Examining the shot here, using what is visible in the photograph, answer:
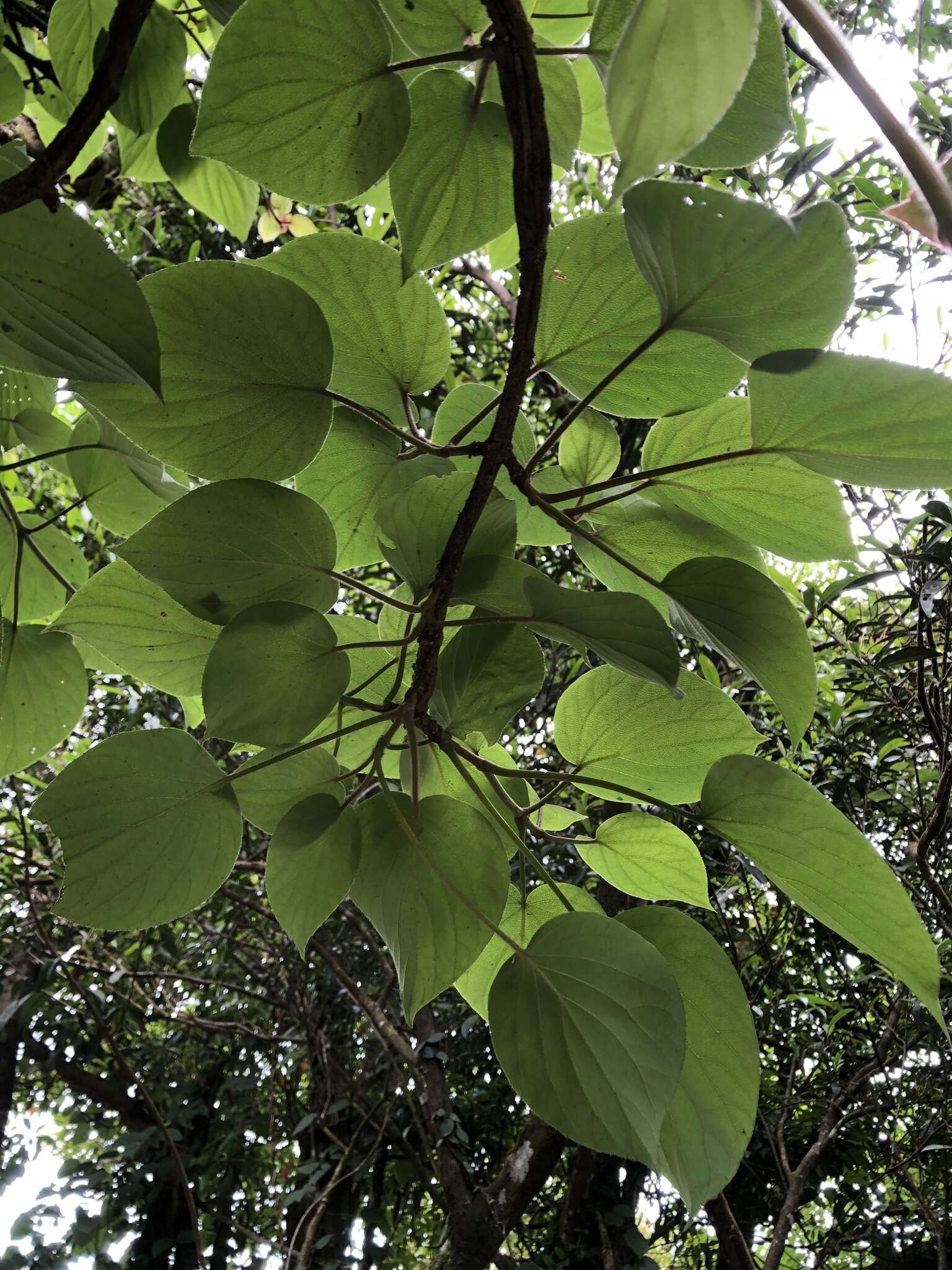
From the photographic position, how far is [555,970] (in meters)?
0.21

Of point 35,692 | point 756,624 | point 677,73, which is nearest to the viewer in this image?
point 677,73

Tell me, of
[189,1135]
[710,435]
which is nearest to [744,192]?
Result: [710,435]

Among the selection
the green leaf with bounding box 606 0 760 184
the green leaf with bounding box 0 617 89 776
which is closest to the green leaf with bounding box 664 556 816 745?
the green leaf with bounding box 606 0 760 184

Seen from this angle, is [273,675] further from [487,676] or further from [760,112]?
[760,112]

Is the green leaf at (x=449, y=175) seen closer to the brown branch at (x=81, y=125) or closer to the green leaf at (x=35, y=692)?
the brown branch at (x=81, y=125)

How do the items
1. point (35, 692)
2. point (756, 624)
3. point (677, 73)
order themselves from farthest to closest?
point (35, 692) < point (756, 624) < point (677, 73)

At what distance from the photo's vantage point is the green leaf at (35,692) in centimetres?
36

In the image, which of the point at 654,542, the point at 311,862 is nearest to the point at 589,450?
the point at 654,542

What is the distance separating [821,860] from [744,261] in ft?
0.45

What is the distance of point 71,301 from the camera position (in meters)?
0.16

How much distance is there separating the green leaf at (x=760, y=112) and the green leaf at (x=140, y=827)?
194 mm

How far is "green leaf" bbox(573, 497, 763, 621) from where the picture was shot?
0.24m

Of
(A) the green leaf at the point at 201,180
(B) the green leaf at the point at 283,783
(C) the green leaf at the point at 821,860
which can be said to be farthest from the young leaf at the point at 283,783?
(A) the green leaf at the point at 201,180

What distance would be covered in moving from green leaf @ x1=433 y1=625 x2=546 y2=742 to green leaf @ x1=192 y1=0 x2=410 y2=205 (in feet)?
0.38
